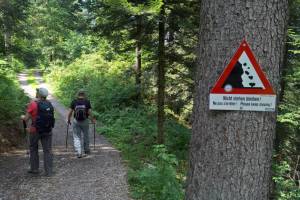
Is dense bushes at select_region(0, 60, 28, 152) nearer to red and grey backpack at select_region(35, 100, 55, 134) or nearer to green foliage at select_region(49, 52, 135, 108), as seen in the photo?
red and grey backpack at select_region(35, 100, 55, 134)

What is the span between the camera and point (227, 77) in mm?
2727

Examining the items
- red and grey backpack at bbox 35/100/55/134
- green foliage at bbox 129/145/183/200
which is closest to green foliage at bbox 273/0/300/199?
green foliage at bbox 129/145/183/200

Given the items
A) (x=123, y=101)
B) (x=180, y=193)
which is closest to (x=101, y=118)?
(x=123, y=101)

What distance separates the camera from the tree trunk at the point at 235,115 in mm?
2664

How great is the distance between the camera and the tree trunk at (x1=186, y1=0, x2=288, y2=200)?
2664 mm

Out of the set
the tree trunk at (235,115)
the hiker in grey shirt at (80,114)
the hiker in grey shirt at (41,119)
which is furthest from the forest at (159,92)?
the hiker in grey shirt at (41,119)

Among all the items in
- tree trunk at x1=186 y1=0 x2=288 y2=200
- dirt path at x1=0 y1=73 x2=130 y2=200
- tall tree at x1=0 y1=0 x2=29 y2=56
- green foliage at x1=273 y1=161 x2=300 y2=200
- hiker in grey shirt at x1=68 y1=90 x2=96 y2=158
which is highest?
tall tree at x1=0 y1=0 x2=29 y2=56

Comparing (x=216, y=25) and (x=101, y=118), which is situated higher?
(x=216, y=25)

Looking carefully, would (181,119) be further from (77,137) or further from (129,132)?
(77,137)

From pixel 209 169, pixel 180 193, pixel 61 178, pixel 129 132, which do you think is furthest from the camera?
pixel 129 132

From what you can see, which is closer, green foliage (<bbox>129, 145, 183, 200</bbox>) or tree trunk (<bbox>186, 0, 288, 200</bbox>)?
tree trunk (<bbox>186, 0, 288, 200</bbox>)

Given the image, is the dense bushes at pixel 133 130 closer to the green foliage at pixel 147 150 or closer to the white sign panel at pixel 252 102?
the green foliage at pixel 147 150

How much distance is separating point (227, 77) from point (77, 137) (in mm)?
Answer: 8381

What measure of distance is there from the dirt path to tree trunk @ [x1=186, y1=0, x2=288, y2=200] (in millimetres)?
5163
